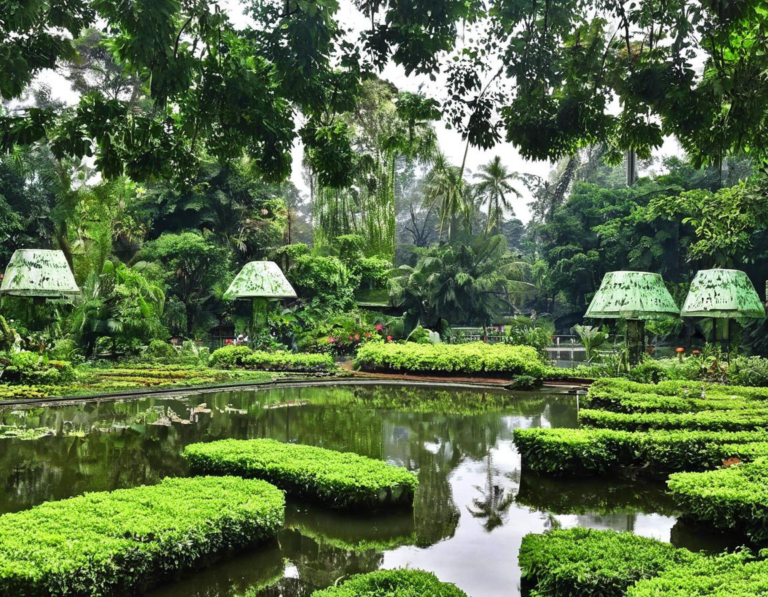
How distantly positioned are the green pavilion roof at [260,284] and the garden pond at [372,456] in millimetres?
3601

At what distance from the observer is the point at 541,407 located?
11.3 m

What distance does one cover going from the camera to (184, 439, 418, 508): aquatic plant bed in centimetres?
514

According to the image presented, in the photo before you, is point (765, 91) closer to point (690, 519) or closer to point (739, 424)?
point (690, 519)

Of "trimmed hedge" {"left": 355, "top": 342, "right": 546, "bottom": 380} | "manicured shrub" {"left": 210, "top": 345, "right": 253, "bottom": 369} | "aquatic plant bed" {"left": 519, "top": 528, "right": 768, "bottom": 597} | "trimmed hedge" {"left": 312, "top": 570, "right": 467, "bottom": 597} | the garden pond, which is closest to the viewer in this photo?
"aquatic plant bed" {"left": 519, "top": 528, "right": 768, "bottom": 597}

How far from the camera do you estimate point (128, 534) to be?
12.3ft

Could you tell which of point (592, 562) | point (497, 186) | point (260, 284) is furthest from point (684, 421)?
point (497, 186)

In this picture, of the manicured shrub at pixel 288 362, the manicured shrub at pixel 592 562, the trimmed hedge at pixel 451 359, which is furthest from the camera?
the manicured shrub at pixel 288 362

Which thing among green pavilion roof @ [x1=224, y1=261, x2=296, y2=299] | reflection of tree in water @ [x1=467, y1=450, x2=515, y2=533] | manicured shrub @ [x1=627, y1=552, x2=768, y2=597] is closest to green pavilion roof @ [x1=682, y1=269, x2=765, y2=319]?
reflection of tree in water @ [x1=467, y1=450, x2=515, y2=533]

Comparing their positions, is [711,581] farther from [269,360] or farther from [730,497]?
[269,360]

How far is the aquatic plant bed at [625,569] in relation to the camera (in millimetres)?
2834

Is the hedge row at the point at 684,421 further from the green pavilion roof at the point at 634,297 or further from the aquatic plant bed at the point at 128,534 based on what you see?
the aquatic plant bed at the point at 128,534

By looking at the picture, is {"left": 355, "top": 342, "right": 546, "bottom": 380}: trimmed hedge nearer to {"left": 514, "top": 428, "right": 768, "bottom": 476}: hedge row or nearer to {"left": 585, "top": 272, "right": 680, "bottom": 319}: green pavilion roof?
{"left": 585, "top": 272, "right": 680, "bottom": 319}: green pavilion roof

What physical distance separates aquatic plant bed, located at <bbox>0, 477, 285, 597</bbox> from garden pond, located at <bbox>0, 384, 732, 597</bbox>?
0.17 m

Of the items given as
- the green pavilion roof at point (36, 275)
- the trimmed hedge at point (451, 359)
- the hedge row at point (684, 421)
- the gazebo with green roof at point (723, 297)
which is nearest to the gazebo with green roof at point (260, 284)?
the trimmed hedge at point (451, 359)
